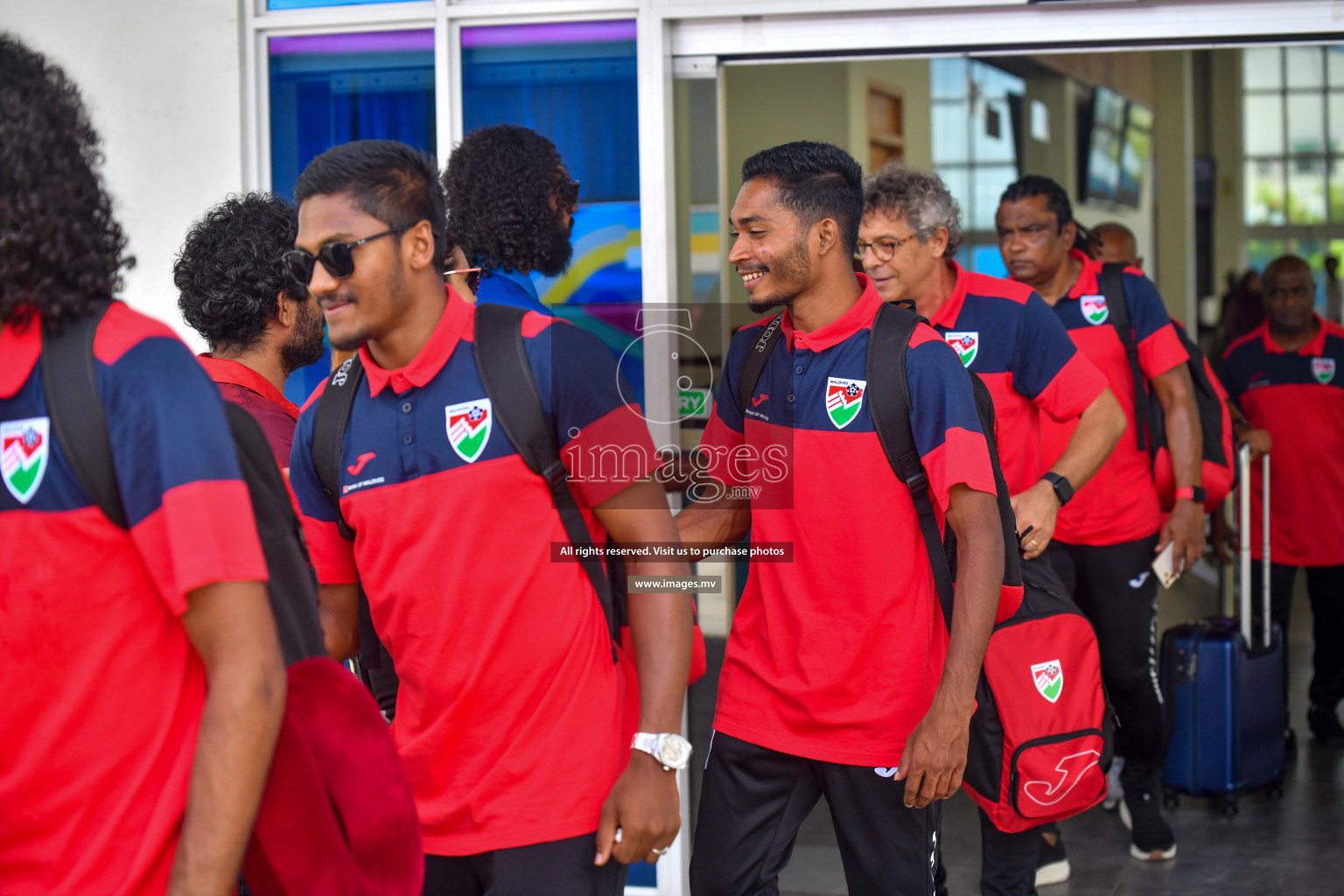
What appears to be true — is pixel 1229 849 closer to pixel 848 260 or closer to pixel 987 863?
pixel 987 863

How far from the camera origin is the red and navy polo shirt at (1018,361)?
3479 millimetres

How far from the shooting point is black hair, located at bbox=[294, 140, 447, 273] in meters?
2.11

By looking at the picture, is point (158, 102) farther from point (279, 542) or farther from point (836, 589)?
point (279, 542)

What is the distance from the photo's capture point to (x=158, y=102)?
4234 mm

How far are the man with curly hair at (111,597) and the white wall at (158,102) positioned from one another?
2.86m

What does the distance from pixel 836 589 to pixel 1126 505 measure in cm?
214

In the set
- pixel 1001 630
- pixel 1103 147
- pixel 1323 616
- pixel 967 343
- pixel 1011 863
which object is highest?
pixel 1103 147

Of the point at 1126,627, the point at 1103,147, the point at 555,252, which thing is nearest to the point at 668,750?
the point at 555,252

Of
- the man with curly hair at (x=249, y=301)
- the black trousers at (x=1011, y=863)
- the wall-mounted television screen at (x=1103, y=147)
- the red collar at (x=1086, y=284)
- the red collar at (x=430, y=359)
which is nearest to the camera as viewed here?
the red collar at (x=430, y=359)

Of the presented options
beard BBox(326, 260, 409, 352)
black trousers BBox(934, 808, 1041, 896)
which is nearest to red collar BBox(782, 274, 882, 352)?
beard BBox(326, 260, 409, 352)

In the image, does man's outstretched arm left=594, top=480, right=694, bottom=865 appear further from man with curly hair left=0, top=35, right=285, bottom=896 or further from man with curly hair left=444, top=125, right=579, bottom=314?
man with curly hair left=444, top=125, right=579, bottom=314

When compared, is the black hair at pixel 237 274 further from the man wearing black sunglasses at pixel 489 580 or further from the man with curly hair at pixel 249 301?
the man wearing black sunglasses at pixel 489 580

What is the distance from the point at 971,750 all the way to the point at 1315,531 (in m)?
3.90

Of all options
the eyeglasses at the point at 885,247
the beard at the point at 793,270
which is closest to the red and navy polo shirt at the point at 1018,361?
the eyeglasses at the point at 885,247
